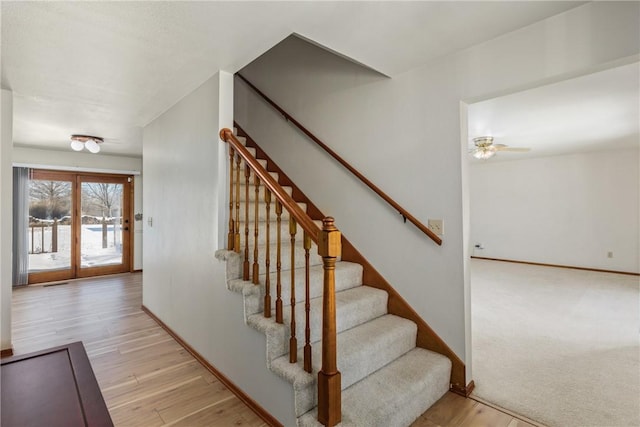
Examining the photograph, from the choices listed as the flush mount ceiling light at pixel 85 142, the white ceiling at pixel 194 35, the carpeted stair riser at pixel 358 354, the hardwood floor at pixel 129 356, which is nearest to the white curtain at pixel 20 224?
the hardwood floor at pixel 129 356

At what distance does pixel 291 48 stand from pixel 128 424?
11.9 ft

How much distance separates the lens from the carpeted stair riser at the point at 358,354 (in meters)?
Answer: 1.63

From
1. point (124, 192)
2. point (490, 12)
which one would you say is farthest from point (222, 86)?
point (124, 192)

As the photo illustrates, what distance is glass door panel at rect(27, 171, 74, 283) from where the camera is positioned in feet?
17.0

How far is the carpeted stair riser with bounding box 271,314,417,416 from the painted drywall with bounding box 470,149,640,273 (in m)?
6.01

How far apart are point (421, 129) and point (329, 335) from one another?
1.64 m

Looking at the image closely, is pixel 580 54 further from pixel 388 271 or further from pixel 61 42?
pixel 61 42

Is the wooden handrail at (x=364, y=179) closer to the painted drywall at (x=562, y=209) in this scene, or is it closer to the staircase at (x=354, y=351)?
the staircase at (x=354, y=351)

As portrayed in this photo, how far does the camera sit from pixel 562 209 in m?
6.36

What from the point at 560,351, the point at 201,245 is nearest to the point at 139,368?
the point at 201,245

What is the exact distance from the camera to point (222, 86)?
93.4 inches

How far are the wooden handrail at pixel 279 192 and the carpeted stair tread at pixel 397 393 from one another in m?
0.93

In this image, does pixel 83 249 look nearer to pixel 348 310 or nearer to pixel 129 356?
pixel 129 356

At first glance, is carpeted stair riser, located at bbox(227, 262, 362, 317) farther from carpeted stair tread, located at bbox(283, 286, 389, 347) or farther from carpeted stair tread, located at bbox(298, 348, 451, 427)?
carpeted stair tread, located at bbox(298, 348, 451, 427)
